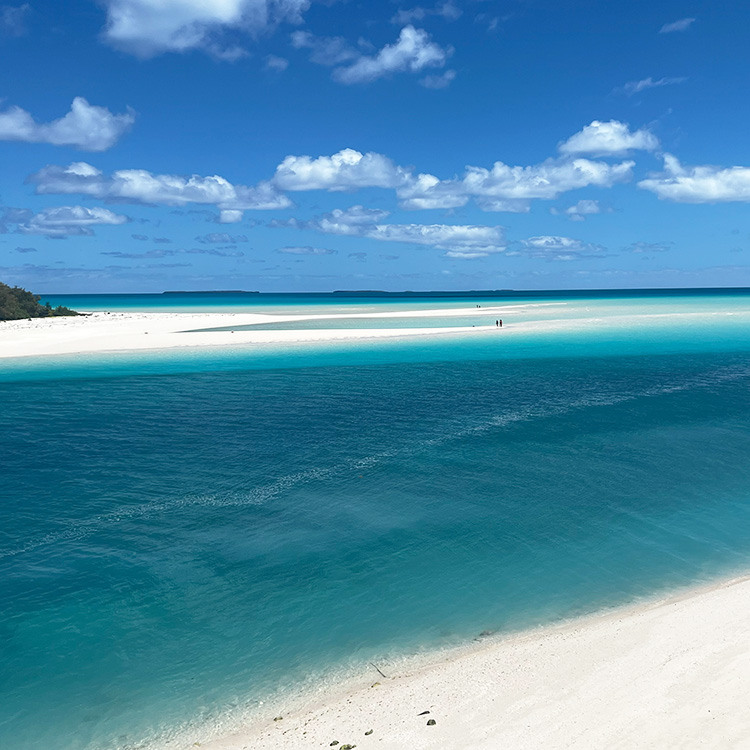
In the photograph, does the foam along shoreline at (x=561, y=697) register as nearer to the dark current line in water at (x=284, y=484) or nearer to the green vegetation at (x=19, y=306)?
the dark current line in water at (x=284, y=484)

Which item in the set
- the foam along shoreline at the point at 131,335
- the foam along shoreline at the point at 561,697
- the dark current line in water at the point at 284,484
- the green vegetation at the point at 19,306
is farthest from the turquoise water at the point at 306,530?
the green vegetation at the point at 19,306

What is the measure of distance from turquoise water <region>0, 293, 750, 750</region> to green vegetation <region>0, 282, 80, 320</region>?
68660 mm

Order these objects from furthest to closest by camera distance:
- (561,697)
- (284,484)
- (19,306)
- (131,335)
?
(19,306) → (131,335) → (284,484) → (561,697)

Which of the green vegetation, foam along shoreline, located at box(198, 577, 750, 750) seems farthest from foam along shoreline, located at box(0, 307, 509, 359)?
foam along shoreline, located at box(198, 577, 750, 750)

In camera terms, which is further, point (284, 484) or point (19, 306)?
point (19, 306)

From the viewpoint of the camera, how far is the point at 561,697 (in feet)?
30.7

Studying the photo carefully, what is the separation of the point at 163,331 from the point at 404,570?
7089 cm

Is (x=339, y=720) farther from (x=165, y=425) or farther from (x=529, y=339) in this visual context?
(x=529, y=339)

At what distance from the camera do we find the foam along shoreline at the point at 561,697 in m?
8.40

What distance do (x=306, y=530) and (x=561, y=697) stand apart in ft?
27.4

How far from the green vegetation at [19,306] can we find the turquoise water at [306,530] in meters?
68.7

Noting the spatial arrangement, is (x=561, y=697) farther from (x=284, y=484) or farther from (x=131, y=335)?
(x=131, y=335)

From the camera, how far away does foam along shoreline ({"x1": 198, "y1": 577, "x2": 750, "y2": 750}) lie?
840cm

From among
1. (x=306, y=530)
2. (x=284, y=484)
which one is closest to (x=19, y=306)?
(x=284, y=484)
